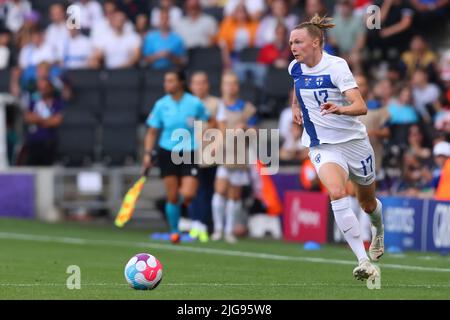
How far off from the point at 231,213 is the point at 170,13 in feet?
20.1

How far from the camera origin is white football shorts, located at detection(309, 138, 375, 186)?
1158 cm

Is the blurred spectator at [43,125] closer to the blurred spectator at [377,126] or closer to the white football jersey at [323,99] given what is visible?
the blurred spectator at [377,126]

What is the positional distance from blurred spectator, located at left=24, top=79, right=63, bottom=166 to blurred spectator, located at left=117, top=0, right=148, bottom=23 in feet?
8.09

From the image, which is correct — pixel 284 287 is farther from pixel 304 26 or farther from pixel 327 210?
pixel 327 210

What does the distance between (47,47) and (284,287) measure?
582 inches

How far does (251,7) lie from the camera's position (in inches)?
923

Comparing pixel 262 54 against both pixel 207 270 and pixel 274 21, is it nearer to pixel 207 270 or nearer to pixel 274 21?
pixel 274 21

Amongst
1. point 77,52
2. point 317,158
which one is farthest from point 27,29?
point 317,158

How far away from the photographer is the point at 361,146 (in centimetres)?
1175

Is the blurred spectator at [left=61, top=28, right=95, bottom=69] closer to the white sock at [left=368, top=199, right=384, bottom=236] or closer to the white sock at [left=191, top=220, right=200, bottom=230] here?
the white sock at [left=191, top=220, right=200, bottom=230]

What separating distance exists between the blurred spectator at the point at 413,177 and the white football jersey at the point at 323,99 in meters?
7.25

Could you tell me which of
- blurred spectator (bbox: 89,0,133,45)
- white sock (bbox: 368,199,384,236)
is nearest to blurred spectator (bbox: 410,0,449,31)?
blurred spectator (bbox: 89,0,133,45)
